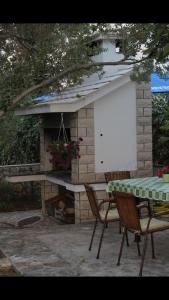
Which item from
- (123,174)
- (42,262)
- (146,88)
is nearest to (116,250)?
(42,262)

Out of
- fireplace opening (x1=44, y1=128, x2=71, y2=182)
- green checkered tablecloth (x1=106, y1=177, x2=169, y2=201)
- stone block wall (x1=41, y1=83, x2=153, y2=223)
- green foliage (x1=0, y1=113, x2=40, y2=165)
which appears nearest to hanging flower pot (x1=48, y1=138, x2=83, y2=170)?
stone block wall (x1=41, y1=83, x2=153, y2=223)

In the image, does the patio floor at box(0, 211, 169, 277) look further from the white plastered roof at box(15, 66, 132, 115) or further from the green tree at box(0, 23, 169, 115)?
the white plastered roof at box(15, 66, 132, 115)

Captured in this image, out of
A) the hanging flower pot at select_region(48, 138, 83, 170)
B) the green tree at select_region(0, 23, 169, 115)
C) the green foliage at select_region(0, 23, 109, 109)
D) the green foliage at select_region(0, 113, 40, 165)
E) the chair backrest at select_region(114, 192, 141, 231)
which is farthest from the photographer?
the green foliage at select_region(0, 113, 40, 165)

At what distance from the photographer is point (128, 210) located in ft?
18.7

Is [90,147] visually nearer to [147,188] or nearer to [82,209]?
[82,209]

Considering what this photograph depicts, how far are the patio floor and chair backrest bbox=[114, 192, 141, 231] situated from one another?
57 centimetres

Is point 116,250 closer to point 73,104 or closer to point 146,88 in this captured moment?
point 73,104

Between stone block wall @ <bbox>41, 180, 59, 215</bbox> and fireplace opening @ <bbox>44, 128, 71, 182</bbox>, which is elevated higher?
fireplace opening @ <bbox>44, 128, 71, 182</bbox>

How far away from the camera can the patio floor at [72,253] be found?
5863mm

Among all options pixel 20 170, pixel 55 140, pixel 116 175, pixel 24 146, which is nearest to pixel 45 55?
pixel 116 175

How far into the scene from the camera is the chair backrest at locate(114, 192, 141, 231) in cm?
561

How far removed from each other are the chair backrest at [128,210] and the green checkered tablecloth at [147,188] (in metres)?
0.45

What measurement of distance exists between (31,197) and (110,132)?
481cm

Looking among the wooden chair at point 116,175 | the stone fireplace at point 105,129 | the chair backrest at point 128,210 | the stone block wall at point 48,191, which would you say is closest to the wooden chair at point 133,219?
the chair backrest at point 128,210
